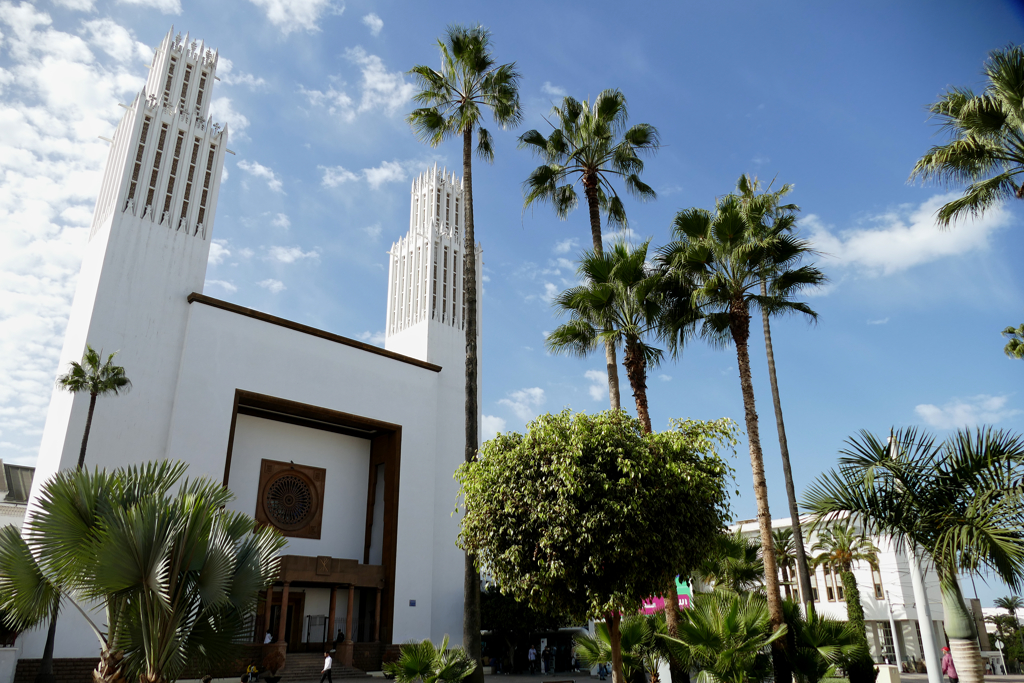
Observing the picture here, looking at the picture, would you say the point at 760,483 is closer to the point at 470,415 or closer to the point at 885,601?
the point at 470,415

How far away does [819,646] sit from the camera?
14453 millimetres

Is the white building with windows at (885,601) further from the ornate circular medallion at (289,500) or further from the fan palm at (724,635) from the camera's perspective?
the fan palm at (724,635)

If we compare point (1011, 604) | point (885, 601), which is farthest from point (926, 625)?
point (1011, 604)

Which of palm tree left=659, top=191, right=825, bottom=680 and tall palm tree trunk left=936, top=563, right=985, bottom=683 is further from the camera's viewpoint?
palm tree left=659, top=191, right=825, bottom=680

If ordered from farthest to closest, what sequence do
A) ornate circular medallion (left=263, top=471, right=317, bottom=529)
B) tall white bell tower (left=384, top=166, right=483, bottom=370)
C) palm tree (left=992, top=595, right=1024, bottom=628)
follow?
palm tree (left=992, top=595, right=1024, bottom=628) → tall white bell tower (left=384, top=166, right=483, bottom=370) → ornate circular medallion (left=263, top=471, right=317, bottom=529)

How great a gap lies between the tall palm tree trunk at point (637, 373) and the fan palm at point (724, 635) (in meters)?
5.02

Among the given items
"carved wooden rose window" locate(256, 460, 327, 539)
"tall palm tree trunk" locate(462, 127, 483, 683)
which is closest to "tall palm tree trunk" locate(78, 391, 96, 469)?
"carved wooden rose window" locate(256, 460, 327, 539)

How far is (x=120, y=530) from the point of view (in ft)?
25.0

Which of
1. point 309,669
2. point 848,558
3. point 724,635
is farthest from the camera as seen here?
point 848,558

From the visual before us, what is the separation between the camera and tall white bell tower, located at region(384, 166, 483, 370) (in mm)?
38812

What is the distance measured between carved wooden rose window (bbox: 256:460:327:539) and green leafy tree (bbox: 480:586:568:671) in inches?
357

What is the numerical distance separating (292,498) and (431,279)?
48.9 ft

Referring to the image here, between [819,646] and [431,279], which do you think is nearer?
[819,646]

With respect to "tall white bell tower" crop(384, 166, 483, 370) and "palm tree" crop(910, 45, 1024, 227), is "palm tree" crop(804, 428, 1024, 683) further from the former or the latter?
"tall white bell tower" crop(384, 166, 483, 370)
